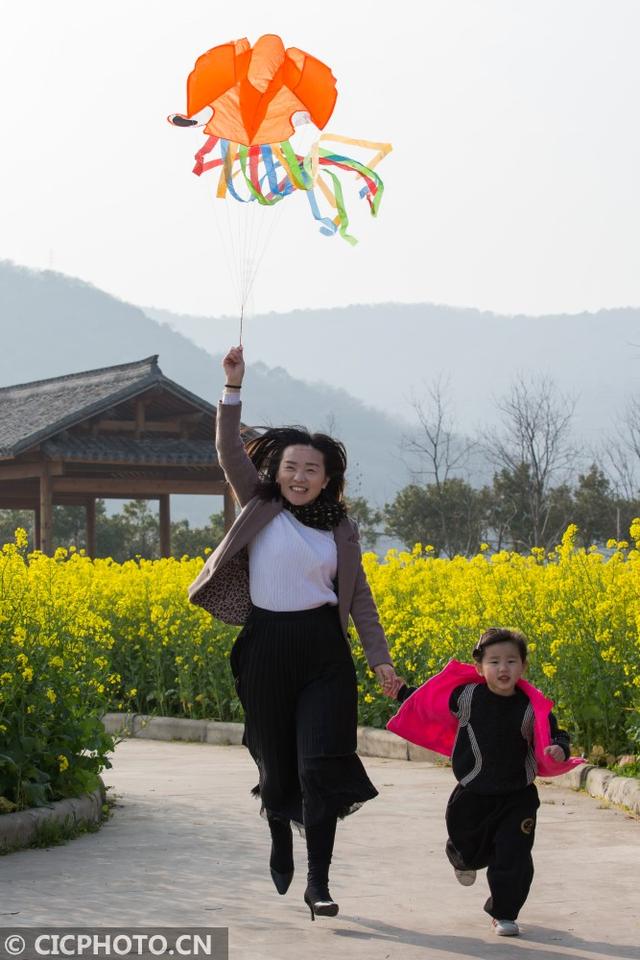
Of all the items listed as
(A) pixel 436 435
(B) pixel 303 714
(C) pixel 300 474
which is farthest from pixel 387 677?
(A) pixel 436 435

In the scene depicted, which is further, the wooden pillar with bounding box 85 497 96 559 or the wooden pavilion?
the wooden pillar with bounding box 85 497 96 559

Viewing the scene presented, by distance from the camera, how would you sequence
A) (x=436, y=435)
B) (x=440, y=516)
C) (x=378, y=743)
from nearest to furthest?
1. (x=378, y=743)
2. (x=436, y=435)
3. (x=440, y=516)

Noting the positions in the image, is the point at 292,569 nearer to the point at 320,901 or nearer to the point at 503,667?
the point at 503,667

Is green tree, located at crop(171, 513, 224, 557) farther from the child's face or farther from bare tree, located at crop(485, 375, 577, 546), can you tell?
the child's face

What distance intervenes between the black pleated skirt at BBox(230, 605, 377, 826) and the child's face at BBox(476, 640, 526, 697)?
0.47m

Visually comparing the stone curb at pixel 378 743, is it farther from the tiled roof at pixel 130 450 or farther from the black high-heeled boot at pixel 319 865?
the tiled roof at pixel 130 450

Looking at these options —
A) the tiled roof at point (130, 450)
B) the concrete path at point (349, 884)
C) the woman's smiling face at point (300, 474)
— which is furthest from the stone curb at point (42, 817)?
the tiled roof at point (130, 450)

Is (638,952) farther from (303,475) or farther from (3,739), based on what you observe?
(3,739)

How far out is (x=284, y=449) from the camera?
536 cm

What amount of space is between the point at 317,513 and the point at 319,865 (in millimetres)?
1228

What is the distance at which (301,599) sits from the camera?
16.6 feet

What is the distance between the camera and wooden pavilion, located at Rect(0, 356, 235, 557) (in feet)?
80.2

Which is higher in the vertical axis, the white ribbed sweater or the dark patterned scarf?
the dark patterned scarf

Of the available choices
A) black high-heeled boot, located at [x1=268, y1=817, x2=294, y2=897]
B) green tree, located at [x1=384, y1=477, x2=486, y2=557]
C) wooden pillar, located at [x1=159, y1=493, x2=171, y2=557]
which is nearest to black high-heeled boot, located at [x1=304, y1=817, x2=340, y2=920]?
black high-heeled boot, located at [x1=268, y1=817, x2=294, y2=897]
